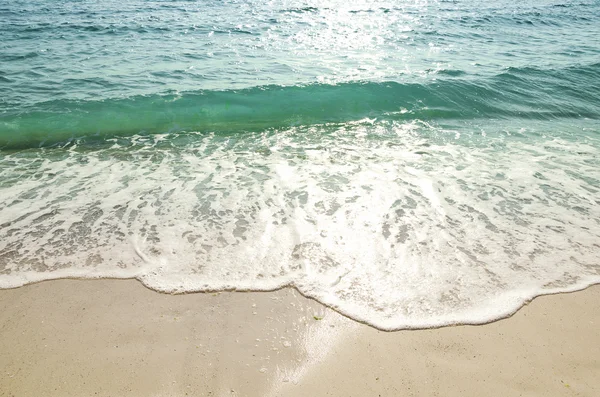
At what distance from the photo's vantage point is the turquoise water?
3715mm

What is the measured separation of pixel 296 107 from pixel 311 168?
3687 mm

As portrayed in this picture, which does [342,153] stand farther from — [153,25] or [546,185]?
[153,25]

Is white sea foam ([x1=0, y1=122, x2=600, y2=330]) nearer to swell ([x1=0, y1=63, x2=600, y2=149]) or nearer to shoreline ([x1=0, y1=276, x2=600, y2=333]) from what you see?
shoreline ([x1=0, y1=276, x2=600, y2=333])

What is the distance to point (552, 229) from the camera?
4406 millimetres

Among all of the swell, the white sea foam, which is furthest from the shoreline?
the swell

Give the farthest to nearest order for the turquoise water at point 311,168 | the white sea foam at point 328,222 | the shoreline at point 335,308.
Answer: the turquoise water at point 311,168 → the white sea foam at point 328,222 → the shoreline at point 335,308

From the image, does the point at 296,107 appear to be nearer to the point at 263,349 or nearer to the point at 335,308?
the point at 335,308

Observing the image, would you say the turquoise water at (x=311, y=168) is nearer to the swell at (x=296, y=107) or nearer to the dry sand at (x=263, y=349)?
the swell at (x=296, y=107)

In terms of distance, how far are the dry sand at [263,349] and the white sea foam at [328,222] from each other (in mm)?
193

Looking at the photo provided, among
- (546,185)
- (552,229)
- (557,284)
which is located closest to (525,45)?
(546,185)

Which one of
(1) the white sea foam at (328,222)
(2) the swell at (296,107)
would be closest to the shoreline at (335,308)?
(1) the white sea foam at (328,222)

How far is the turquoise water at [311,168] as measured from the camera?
3715 millimetres

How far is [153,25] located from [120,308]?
16.4m

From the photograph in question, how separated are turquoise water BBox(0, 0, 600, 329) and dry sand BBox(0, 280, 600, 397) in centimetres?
21
